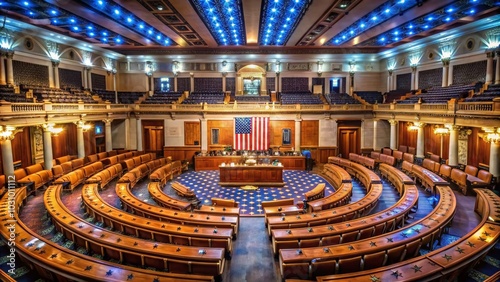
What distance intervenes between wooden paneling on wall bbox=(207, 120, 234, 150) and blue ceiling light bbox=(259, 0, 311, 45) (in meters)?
A: 6.86

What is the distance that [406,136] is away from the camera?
2050 cm

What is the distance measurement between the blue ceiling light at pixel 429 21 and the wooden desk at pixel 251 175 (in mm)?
10379

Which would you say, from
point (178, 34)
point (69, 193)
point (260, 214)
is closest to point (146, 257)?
point (260, 214)

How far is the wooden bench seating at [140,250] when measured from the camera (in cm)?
581

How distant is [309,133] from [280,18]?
9499 millimetres

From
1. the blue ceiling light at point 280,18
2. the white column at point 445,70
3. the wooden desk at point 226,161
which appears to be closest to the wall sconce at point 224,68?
the blue ceiling light at point 280,18

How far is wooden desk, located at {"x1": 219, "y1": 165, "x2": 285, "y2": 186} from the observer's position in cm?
1587

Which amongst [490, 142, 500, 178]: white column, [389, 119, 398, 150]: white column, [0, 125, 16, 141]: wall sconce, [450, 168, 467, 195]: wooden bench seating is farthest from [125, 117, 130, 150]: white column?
[490, 142, 500, 178]: white column

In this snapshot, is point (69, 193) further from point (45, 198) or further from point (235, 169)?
point (235, 169)

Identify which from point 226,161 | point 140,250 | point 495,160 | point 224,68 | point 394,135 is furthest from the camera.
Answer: point 224,68

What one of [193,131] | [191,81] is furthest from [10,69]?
[191,81]

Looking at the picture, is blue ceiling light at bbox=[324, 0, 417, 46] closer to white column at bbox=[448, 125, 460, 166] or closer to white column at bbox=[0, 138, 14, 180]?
white column at bbox=[448, 125, 460, 166]

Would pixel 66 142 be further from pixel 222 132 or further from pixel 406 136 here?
pixel 406 136

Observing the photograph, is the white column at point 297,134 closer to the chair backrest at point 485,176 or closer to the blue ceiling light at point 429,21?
the blue ceiling light at point 429,21
